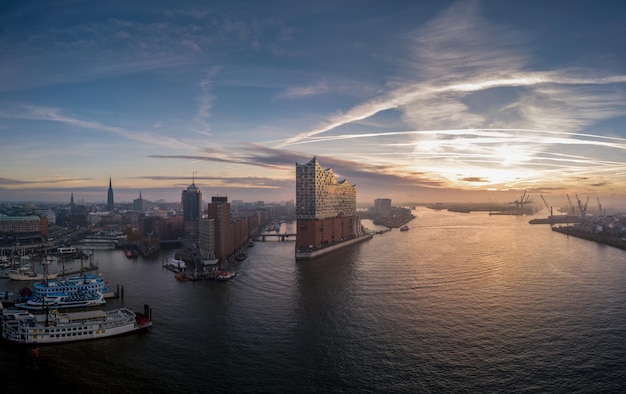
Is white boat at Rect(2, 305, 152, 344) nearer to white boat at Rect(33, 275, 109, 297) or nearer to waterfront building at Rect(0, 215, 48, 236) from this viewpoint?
white boat at Rect(33, 275, 109, 297)

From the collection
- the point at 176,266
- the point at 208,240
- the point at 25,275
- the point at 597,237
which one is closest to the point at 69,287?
the point at 25,275

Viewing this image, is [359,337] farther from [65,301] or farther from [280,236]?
[280,236]

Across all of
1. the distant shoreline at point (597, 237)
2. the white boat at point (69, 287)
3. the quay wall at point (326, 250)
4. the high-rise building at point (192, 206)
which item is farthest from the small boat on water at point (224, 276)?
the distant shoreline at point (597, 237)

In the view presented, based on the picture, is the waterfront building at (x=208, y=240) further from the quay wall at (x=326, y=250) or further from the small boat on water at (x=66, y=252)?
the small boat on water at (x=66, y=252)

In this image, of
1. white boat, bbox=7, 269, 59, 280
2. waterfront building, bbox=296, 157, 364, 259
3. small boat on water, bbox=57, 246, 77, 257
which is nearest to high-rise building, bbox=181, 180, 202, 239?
small boat on water, bbox=57, 246, 77, 257

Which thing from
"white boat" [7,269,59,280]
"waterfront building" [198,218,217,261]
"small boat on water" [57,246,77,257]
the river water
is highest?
"waterfront building" [198,218,217,261]

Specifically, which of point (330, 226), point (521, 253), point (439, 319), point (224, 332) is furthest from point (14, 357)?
point (521, 253)
